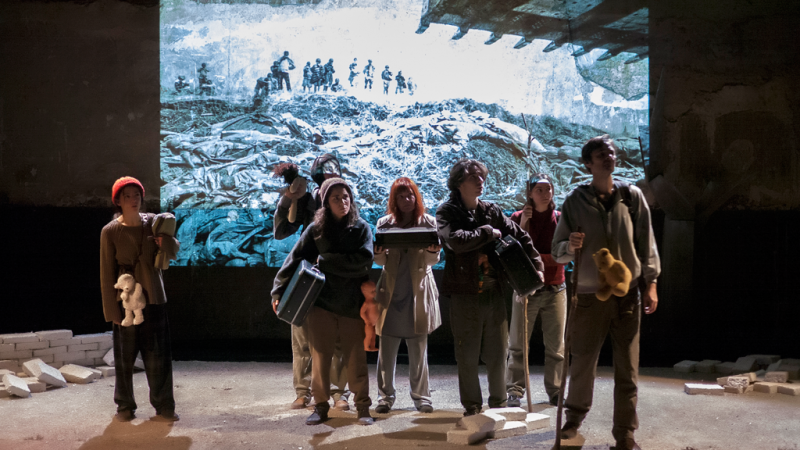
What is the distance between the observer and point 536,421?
3.74m

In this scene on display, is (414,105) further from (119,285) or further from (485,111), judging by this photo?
(119,285)

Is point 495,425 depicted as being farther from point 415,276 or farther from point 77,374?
point 77,374

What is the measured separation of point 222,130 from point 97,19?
1.70m

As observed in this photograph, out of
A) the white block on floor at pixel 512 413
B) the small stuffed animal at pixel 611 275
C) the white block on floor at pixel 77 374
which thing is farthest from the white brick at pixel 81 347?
the small stuffed animal at pixel 611 275

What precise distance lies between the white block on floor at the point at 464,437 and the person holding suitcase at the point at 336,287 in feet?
2.02

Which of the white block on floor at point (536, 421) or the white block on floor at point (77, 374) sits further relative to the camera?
the white block on floor at point (77, 374)

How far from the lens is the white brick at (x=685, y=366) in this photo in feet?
18.5

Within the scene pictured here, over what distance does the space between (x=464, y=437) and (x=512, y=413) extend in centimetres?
40

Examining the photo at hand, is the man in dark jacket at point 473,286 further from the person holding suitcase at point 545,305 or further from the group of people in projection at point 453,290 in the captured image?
the person holding suitcase at point 545,305

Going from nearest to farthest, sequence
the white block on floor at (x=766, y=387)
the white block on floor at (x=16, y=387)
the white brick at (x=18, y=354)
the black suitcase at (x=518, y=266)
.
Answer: the black suitcase at (x=518, y=266) → the white block on floor at (x=16, y=387) → the white block on floor at (x=766, y=387) → the white brick at (x=18, y=354)

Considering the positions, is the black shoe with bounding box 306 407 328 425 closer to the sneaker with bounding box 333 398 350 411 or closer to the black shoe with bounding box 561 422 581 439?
the sneaker with bounding box 333 398 350 411

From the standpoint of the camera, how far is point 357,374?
3.88m

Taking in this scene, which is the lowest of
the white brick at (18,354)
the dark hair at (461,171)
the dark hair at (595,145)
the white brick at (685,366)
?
the white brick at (685,366)

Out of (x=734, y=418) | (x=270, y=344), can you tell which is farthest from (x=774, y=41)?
(x=270, y=344)
